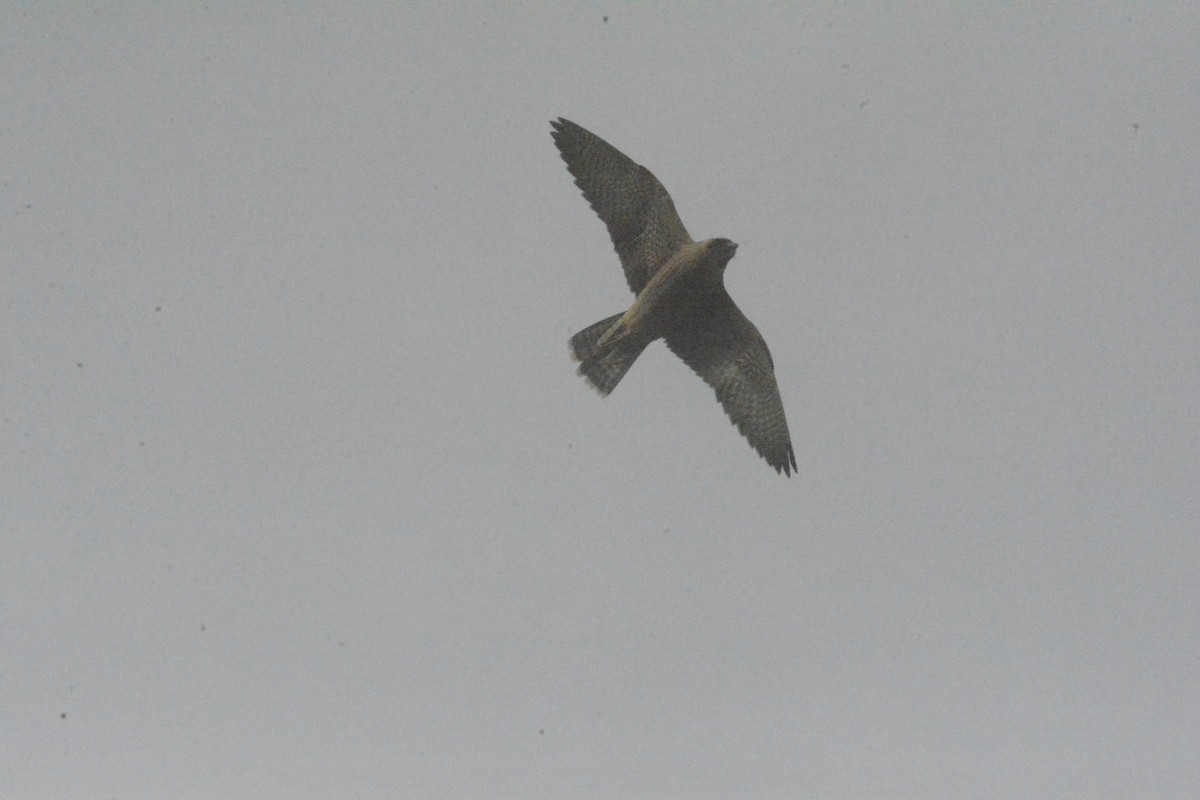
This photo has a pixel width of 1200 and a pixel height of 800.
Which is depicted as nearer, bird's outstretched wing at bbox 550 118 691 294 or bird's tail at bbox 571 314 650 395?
bird's outstretched wing at bbox 550 118 691 294

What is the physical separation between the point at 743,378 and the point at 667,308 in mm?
867

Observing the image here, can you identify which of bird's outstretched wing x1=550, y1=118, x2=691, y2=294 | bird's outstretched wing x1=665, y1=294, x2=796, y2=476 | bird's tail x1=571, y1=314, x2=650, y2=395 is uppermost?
bird's outstretched wing x1=550, y1=118, x2=691, y2=294

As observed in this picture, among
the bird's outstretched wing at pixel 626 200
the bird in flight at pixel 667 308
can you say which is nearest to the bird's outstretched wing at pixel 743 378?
the bird in flight at pixel 667 308

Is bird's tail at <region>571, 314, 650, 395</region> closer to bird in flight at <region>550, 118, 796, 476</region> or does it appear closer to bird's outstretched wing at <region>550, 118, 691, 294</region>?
bird in flight at <region>550, 118, 796, 476</region>

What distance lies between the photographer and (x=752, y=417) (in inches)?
402

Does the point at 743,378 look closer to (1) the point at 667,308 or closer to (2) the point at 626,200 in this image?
(1) the point at 667,308

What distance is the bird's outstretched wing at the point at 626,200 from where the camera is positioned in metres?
9.75

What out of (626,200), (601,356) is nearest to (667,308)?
(601,356)

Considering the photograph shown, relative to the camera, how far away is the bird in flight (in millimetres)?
9656

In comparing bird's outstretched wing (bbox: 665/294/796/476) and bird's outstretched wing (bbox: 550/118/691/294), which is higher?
bird's outstretched wing (bbox: 550/118/691/294)

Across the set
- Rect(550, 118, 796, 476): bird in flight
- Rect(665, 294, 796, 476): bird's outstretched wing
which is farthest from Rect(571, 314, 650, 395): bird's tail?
Rect(665, 294, 796, 476): bird's outstretched wing

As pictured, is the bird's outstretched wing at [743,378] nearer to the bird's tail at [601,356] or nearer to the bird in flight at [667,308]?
the bird in flight at [667,308]

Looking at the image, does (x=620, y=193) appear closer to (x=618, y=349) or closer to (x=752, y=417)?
(x=618, y=349)

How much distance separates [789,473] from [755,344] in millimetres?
994
